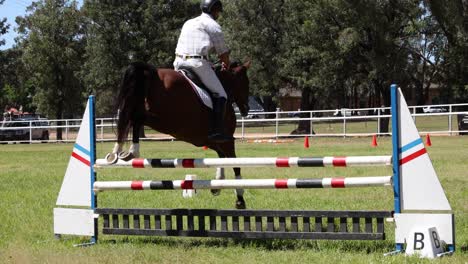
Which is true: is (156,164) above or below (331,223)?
above

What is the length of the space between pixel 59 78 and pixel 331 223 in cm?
4987

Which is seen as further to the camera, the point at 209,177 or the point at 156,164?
the point at 209,177

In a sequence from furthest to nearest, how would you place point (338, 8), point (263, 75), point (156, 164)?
point (263, 75)
point (338, 8)
point (156, 164)

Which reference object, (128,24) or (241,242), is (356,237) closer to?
(241,242)

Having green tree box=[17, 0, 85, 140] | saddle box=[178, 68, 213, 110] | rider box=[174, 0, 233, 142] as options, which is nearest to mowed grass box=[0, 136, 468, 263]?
rider box=[174, 0, 233, 142]

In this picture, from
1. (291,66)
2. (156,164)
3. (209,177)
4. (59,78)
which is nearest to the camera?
(156,164)

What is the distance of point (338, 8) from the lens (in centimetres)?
3762

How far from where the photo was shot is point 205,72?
7.57 meters

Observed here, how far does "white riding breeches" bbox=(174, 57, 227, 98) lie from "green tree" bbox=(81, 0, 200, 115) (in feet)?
122

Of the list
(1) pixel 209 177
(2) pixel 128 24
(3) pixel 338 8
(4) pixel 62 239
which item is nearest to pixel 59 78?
(2) pixel 128 24

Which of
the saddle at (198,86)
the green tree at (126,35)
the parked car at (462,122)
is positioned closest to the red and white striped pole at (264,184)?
the saddle at (198,86)

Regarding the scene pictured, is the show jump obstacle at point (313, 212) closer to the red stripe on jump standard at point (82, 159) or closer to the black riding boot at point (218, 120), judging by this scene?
the red stripe on jump standard at point (82, 159)

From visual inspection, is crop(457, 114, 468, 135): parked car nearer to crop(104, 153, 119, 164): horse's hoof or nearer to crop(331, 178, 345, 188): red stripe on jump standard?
crop(331, 178, 345, 188): red stripe on jump standard

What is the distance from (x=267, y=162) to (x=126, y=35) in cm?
4027
